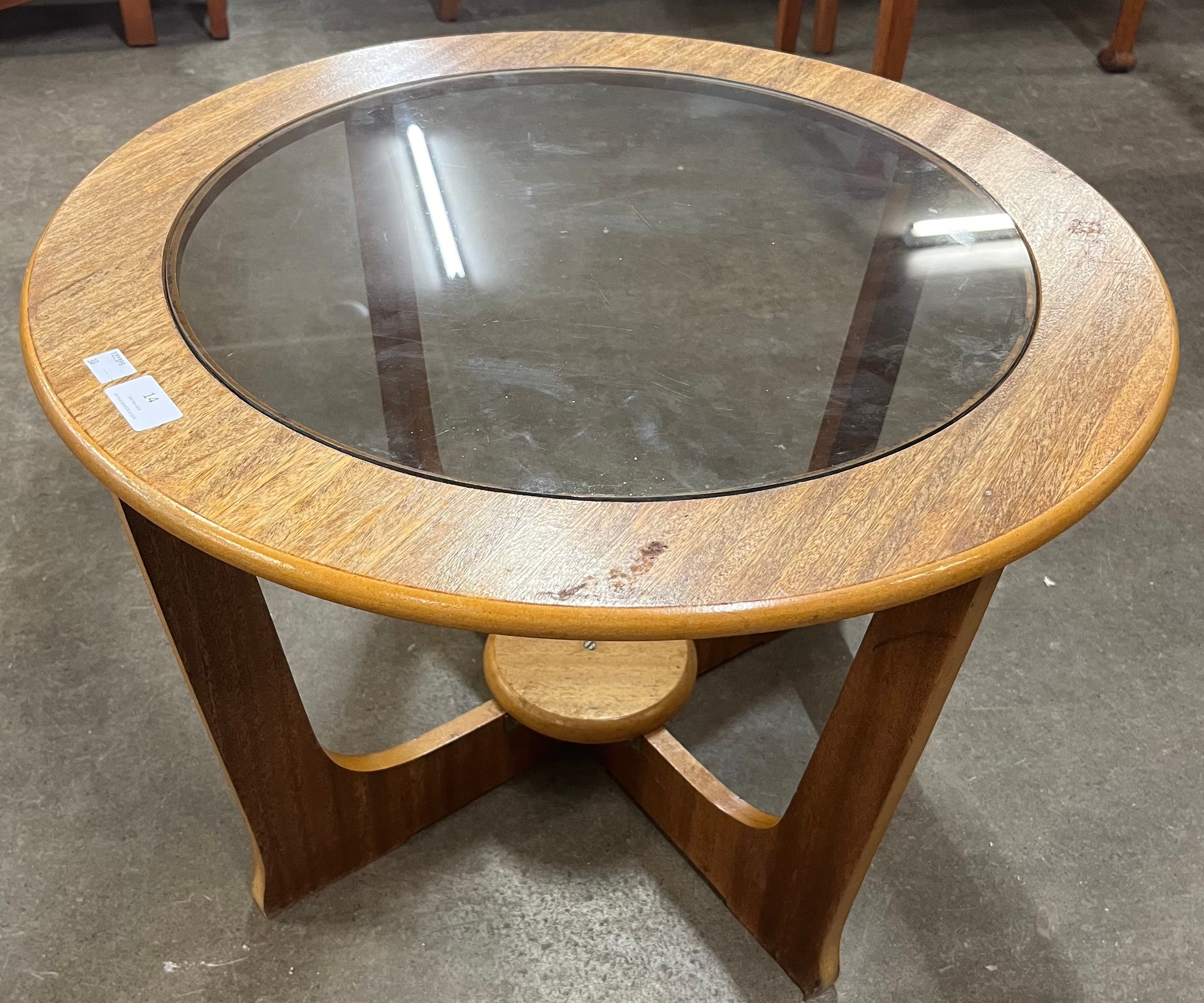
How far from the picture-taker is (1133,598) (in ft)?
5.70

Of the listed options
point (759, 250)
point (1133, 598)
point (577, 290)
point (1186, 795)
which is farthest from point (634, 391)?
point (1133, 598)

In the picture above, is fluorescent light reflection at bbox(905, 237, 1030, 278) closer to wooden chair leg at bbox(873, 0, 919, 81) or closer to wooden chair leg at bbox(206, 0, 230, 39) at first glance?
wooden chair leg at bbox(873, 0, 919, 81)

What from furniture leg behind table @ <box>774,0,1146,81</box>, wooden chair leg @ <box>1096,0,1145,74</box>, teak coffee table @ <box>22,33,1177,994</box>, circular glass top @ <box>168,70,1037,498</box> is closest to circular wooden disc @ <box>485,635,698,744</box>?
teak coffee table @ <box>22,33,1177,994</box>

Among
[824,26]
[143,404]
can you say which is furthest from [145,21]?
[143,404]

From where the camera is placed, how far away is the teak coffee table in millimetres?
782

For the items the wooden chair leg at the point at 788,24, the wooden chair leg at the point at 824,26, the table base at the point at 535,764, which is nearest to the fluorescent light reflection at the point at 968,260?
the table base at the point at 535,764

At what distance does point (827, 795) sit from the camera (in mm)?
1115

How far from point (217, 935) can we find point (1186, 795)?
1178 mm

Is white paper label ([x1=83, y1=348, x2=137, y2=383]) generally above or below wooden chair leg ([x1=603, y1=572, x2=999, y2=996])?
above

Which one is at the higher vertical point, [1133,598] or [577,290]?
[577,290]

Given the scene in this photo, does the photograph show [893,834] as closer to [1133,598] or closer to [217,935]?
[1133,598]

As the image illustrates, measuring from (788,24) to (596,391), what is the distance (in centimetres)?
247

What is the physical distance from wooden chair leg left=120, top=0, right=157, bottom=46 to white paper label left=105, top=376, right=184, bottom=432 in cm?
263

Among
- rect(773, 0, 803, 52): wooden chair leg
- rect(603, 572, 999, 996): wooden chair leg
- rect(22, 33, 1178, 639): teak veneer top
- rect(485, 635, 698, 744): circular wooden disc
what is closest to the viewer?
rect(22, 33, 1178, 639): teak veneer top
